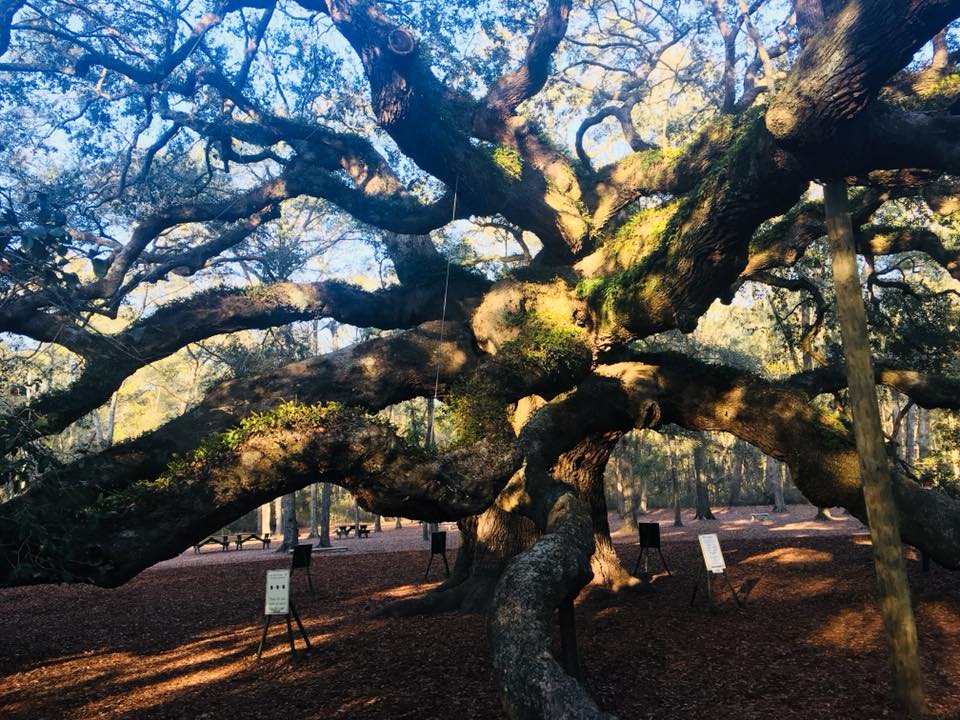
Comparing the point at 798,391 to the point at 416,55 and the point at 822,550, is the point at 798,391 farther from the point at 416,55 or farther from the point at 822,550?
the point at 416,55

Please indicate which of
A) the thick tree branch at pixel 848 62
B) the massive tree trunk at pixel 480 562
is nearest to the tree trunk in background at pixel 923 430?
the massive tree trunk at pixel 480 562

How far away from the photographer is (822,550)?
1402cm

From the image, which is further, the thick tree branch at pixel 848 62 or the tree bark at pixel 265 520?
the tree bark at pixel 265 520

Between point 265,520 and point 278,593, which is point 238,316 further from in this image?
point 265,520

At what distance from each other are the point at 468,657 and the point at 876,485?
4.90 metres

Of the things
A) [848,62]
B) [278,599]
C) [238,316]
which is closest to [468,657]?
[278,599]

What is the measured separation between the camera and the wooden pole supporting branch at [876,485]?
5348 mm

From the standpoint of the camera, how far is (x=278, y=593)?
8398 mm

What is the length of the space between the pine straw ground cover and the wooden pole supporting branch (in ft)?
1.70

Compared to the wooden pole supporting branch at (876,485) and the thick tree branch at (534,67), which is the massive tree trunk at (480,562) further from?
the thick tree branch at (534,67)

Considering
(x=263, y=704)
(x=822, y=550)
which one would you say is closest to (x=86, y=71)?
(x=263, y=704)

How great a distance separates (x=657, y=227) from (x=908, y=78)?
13.4 ft

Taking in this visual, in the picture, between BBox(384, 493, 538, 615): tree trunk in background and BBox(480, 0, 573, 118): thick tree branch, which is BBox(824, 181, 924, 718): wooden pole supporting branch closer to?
BBox(384, 493, 538, 615): tree trunk in background

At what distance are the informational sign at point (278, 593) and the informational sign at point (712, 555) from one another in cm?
599
